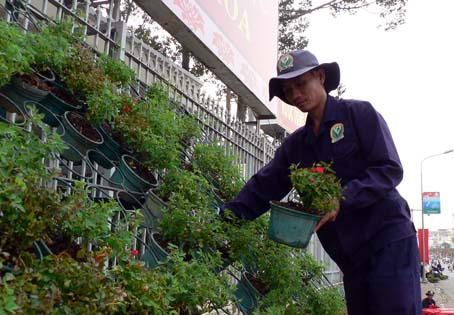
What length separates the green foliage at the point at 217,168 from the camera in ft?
11.1

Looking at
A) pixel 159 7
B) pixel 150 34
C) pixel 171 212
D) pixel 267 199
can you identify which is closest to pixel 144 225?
pixel 171 212

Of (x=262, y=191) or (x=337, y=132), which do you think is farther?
(x=262, y=191)

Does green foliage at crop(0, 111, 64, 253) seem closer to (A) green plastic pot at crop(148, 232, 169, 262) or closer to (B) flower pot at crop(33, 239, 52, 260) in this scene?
(B) flower pot at crop(33, 239, 52, 260)

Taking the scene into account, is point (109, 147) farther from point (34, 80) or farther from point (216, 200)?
point (216, 200)

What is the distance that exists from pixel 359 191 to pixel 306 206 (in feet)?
0.84

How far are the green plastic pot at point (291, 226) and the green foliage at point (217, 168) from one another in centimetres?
106

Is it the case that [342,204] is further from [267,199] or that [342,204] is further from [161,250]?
[161,250]

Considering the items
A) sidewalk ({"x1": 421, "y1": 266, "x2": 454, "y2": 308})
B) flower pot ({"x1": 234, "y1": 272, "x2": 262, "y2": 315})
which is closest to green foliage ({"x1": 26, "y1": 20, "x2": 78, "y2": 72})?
flower pot ({"x1": 234, "y1": 272, "x2": 262, "y2": 315})

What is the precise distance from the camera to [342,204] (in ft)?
7.25

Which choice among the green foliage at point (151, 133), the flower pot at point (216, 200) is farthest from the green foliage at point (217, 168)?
the green foliage at point (151, 133)

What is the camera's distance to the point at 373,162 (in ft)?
7.64

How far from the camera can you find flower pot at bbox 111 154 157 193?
264 cm

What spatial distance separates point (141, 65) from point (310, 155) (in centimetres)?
169

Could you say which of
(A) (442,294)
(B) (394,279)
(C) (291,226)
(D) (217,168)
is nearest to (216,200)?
(D) (217,168)
